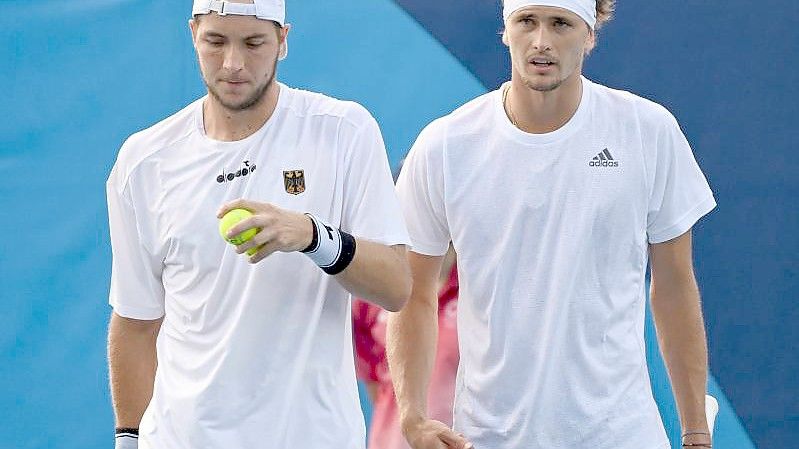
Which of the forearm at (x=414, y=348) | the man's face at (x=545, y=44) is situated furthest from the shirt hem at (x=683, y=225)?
the forearm at (x=414, y=348)

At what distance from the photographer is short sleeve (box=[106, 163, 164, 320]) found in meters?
3.03

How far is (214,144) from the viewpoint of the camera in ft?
9.68

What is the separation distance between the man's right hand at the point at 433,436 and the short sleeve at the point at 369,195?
506 mm

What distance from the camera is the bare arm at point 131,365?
3.15 metres

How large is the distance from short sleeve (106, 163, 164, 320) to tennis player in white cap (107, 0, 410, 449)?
0.03 metres

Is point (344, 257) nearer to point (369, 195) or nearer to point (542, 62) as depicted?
point (369, 195)

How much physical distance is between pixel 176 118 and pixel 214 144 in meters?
0.17

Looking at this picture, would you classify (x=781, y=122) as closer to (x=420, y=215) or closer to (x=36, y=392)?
(x=420, y=215)

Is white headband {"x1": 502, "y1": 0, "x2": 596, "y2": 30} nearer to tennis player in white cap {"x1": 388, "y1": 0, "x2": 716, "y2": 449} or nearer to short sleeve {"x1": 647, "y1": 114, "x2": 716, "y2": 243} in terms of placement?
tennis player in white cap {"x1": 388, "y1": 0, "x2": 716, "y2": 449}

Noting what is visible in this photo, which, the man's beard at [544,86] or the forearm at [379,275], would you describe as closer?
the forearm at [379,275]

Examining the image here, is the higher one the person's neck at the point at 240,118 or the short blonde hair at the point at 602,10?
the short blonde hair at the point at 602,10

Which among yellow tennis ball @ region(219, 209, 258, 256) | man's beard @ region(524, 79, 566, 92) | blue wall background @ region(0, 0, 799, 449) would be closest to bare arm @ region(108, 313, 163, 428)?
yellow tennis ball @ region(219, 209, 258, 256)

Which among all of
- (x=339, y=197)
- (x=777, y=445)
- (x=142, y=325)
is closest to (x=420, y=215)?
(x=339, y=197)

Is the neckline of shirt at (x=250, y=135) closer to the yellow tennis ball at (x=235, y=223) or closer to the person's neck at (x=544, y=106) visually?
the yellow tennis ball at (x=235, y=223)
